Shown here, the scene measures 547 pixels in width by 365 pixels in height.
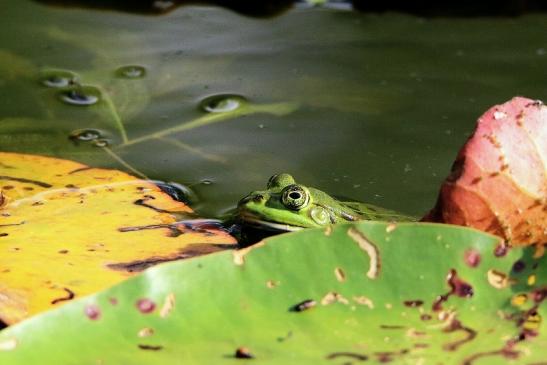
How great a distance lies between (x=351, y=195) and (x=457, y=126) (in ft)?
1.86

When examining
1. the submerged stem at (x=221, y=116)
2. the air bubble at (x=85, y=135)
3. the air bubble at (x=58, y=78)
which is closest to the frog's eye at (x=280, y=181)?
the submerged stem at (x=221, y=116)

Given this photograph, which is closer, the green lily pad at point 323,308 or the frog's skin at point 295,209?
the green lily pad at point 323,308

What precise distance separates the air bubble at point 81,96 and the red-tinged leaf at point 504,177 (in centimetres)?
169

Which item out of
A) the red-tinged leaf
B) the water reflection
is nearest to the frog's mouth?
the red-tinged leaf

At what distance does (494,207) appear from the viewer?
5.49ft

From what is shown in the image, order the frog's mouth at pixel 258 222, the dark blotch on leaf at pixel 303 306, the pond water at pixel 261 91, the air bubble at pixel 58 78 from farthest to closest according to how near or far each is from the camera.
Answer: the air bubble at pixel 58 78 < the pond water at pixel 261 91 < the frog's mouth at pixel 258 222 < the dark blotch on leaf at pixel 303 306

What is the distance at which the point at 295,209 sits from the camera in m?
2.28

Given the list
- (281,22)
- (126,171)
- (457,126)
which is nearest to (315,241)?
(126,171)

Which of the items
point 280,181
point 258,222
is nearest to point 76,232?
point 258,222

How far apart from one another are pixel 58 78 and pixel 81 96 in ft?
0.57

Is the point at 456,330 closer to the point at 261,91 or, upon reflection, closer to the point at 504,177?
the point at 504,177

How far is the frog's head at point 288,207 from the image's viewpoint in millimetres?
2213

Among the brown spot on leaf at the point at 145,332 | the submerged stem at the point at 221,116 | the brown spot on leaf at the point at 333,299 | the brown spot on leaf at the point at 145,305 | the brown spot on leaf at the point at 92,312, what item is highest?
the submerged stem at the point at 221,116

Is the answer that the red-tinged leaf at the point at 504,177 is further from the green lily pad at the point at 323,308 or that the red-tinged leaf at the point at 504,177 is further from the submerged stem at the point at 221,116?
Result: the submerged stem at the point at 221,116
